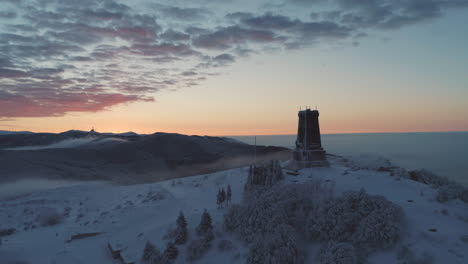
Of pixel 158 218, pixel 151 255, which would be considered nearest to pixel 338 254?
pixel 151 255

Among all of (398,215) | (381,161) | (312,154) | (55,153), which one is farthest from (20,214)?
(55,153)

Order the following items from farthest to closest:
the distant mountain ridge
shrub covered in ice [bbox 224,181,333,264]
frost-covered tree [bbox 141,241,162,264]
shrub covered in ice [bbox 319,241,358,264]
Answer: the distant mountain ridge
frost-covered tree [bbox 141,241,162,264]
shrub covered in ice [bbox 224,181,333,264]
shrub covered in ice [bbox 319,241,358,264]

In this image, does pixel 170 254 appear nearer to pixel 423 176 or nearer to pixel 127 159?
pixel 423 176

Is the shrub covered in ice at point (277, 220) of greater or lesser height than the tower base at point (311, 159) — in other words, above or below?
below

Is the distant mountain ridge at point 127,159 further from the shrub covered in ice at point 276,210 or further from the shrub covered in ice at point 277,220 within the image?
the shrub covered in ice at point 277,220

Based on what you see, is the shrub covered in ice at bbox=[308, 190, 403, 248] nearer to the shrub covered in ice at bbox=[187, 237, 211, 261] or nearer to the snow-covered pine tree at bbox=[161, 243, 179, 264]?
the shrub covered in ice at bbox=[187, 237, 211, 261]

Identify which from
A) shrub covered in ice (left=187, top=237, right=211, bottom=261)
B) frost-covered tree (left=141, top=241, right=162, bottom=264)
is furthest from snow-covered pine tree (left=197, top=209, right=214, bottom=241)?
frost-covered tree (left=141, top=241, right=162, bottom=264)

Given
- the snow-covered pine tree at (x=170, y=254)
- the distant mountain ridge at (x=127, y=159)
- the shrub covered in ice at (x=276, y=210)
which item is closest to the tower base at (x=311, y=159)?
the shrub covered in ice at (x=276, y=210)

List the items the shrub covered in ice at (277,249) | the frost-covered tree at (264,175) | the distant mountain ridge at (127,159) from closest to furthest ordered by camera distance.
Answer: the shrub covered in ice at (277,249), the frost-covered tree at (264,175), the distant mountain ridge at (127,159)
